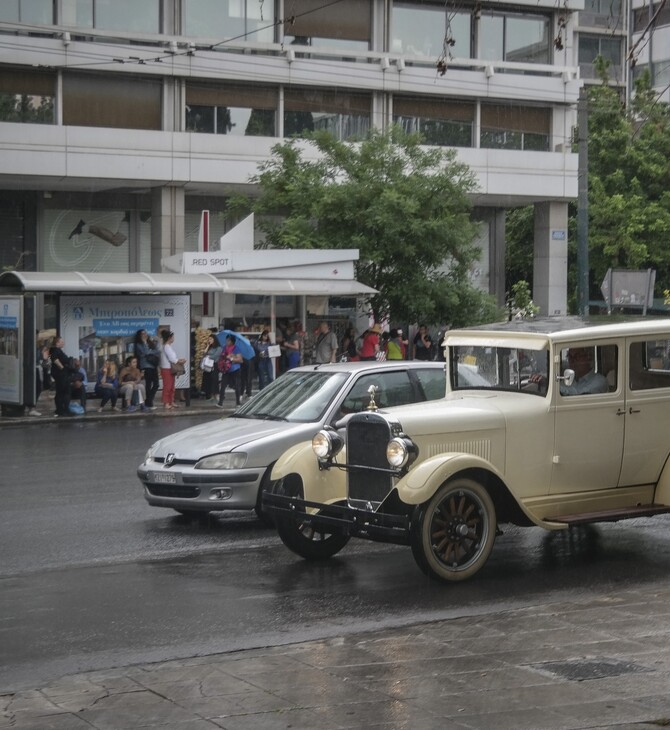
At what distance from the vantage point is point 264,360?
93.2 ft

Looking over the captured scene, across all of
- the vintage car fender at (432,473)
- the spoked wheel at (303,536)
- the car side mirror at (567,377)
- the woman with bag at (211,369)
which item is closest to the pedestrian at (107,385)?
the woman with bag at (211,369)

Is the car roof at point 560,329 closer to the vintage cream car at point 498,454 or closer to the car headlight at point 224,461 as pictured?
the vintage cream car at point 498,454

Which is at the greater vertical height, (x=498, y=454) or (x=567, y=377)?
(x=567, y=377)

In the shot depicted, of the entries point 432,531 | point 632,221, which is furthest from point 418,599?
point 632,221

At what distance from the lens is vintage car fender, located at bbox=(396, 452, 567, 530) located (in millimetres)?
8750

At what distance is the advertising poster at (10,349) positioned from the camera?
2347 cm

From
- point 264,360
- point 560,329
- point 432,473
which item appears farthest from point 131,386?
point 432,473

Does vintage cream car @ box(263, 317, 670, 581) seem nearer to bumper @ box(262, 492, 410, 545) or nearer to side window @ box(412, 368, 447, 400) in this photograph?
bumper @ box(262, 492, 410, 545)

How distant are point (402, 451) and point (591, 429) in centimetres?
183

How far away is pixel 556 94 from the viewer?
4219cm

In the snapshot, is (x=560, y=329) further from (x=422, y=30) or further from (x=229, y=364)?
(x=422, y=30)

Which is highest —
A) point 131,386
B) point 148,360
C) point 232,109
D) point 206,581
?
point 232,109

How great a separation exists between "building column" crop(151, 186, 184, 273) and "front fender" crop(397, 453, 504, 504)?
2893 cm

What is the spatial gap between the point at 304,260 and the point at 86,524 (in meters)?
17.0
